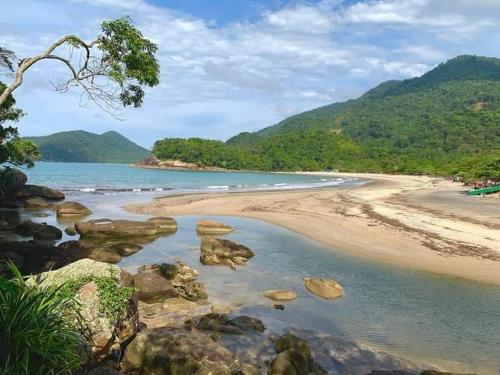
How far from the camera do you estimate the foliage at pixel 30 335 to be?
5.36m

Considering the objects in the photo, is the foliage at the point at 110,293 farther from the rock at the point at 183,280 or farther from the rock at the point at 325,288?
the rock at the point at 325,288

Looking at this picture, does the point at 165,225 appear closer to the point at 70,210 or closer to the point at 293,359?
the point at 70,210

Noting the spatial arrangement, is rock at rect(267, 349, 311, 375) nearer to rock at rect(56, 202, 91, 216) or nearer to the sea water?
the sea water

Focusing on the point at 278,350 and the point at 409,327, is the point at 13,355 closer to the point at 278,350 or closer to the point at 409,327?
the point at 278,350

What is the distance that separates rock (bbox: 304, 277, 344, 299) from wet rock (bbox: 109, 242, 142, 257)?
906 cm

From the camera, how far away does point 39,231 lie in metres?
23.2

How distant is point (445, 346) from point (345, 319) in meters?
2.79

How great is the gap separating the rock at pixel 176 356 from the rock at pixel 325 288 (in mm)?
6986

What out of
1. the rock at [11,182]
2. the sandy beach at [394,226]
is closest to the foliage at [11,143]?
the rock at [11,182]

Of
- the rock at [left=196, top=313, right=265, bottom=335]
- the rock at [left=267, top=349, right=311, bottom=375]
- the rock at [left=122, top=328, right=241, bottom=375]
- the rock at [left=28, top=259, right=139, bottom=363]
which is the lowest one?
the rock at [left=196, top=313, right=265, bottom=335]

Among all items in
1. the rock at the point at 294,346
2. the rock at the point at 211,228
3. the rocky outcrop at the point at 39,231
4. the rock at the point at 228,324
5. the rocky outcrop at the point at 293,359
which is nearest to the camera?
the rocky outcrop at the point at 293,359

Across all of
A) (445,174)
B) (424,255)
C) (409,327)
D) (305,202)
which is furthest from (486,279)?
(445,174)

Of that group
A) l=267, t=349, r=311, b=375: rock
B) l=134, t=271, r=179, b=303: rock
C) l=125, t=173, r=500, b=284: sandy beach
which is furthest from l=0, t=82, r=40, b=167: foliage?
l=267, t=349, r=311, b=375: rock

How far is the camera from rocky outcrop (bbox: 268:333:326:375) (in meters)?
8.80
